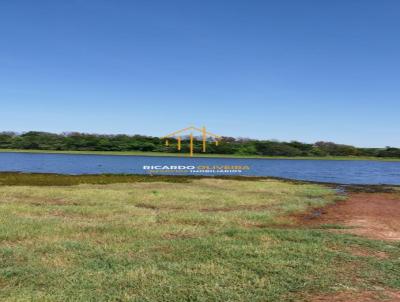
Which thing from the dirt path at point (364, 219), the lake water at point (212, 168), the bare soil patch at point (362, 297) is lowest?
the lake water at point (212, 168)

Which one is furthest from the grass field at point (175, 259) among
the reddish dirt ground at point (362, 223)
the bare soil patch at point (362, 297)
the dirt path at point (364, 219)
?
the dirt path at point (364, 219)

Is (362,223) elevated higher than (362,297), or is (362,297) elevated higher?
(362,297)

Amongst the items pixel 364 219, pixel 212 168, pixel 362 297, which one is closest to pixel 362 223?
pixel 364 219

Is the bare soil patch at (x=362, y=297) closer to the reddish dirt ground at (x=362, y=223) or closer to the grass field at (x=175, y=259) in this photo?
the reddish dirt ground at (x=362, y=223)

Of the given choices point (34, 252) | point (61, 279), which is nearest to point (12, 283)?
point (61, 279)

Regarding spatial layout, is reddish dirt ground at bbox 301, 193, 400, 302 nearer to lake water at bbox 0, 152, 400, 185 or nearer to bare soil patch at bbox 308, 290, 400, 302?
bare soil patch at bbox 308, 290, 400, 302

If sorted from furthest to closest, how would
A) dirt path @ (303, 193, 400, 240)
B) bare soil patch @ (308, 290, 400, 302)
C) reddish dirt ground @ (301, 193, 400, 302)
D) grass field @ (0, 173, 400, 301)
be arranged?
dirt path @ (303, 193, 400, 240) → grass field @ (0, 173, 400, 301) → reddish dirt ground @ (301, 193, 400, 302) → bare soil patch @ (308, 290, 400, 302)

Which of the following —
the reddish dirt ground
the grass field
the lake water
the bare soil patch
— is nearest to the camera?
the bare soil patch

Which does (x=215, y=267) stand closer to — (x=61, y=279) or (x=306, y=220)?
(x=61, y=279)

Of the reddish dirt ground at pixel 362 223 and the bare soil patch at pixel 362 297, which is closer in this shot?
the bare soil patch at pixel 362 297

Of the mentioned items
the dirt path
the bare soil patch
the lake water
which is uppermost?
the bare soil patch

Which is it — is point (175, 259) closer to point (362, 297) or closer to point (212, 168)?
point (362, 297)

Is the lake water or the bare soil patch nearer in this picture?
the bare soil patch

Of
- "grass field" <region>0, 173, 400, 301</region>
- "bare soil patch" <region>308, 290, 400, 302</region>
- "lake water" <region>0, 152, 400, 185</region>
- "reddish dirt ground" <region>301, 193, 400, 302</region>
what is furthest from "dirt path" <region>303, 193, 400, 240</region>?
"lake water" <region>0, 152, 400, 185</region>
